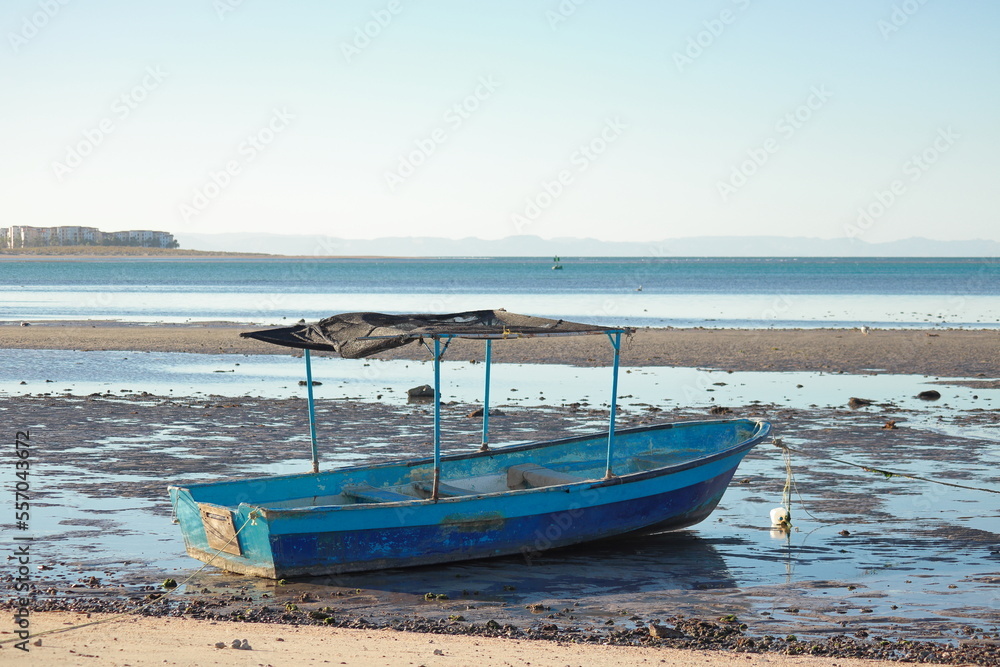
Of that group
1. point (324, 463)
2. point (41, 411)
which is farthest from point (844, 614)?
point (41, 411)

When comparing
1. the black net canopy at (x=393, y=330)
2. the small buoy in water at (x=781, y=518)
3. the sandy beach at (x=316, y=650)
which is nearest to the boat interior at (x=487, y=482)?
the black net canopy at (x=393, y=330)

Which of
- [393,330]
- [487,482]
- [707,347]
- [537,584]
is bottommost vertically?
[537,584]

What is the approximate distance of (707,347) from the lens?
99.6 ft

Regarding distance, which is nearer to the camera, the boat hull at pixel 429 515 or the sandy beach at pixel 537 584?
the sandy beach at pixel 537 584

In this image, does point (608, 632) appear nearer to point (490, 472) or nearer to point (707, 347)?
point (490, 472)

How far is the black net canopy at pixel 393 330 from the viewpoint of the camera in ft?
35.4

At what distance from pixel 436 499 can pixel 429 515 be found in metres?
0.19

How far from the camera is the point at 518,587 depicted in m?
9.70

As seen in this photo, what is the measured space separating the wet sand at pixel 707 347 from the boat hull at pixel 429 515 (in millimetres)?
13809

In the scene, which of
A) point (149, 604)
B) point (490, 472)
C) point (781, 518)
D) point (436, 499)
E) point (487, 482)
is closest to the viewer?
point (149, 604)

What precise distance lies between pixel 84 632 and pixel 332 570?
7.97ft

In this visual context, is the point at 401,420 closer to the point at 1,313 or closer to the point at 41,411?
the point at 41,411

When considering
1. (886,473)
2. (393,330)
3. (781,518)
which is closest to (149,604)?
(393,330)

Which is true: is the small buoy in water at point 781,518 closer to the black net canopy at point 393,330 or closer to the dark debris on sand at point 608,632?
the black net canopy at point 393,330
